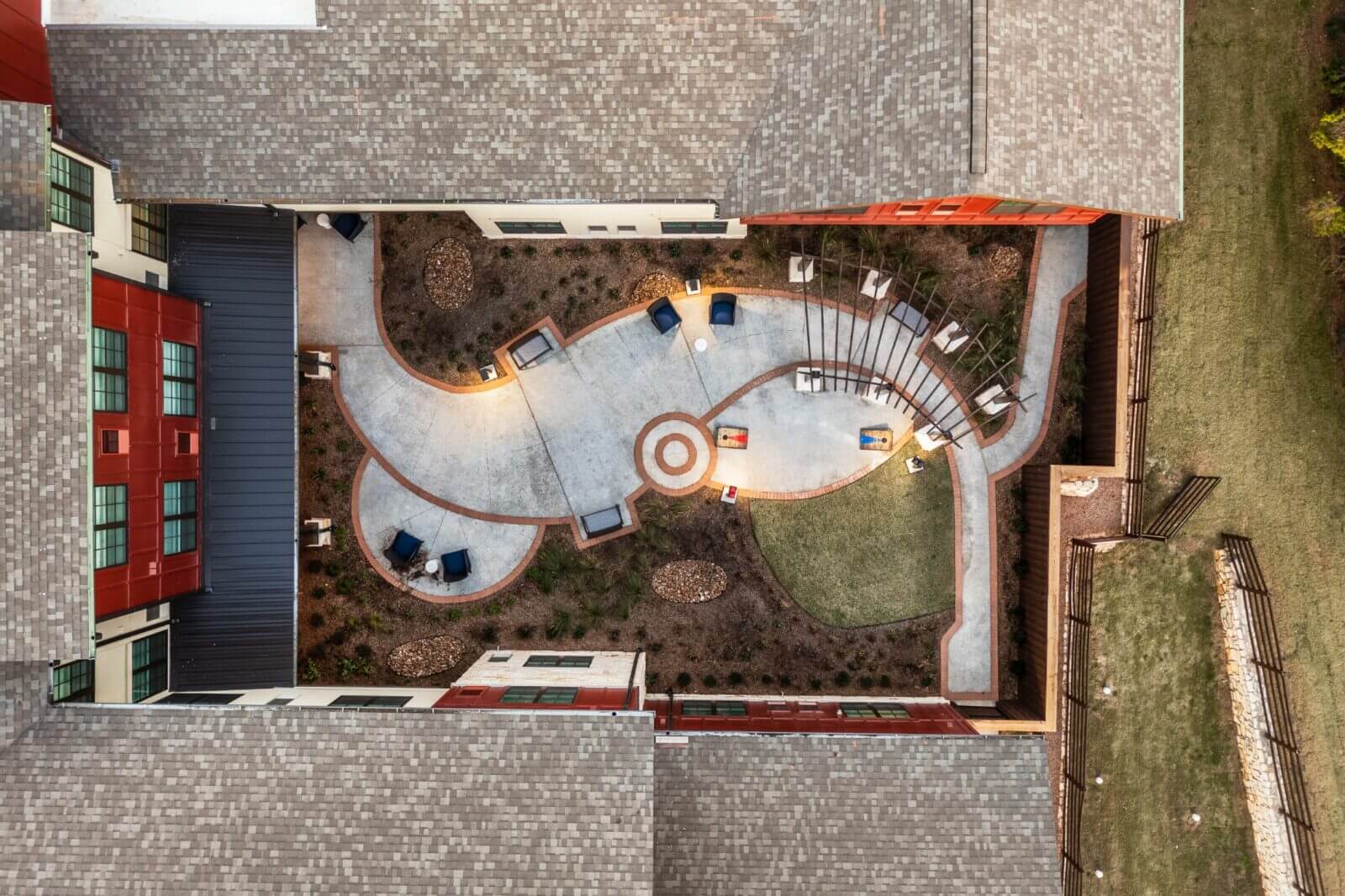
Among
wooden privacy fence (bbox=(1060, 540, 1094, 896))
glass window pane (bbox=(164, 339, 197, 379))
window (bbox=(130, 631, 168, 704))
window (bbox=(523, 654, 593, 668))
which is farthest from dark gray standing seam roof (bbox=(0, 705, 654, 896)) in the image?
wooden privacy fence (bbox=(1060, 540, 1094, 896))

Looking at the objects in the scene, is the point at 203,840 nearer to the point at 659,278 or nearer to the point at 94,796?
the point at 94,796

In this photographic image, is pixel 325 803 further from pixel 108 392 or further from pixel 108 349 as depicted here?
pixel 108 349

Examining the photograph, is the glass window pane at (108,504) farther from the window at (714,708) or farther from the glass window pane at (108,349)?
the window at (714,708)

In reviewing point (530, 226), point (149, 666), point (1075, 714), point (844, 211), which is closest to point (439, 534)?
point (149, 666)

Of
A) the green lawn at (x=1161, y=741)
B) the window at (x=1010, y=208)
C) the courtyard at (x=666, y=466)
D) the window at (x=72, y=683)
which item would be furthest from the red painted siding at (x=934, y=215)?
the window at (x=72, y=683)

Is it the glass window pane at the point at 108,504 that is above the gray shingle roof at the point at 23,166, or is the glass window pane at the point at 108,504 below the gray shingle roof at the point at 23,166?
below
